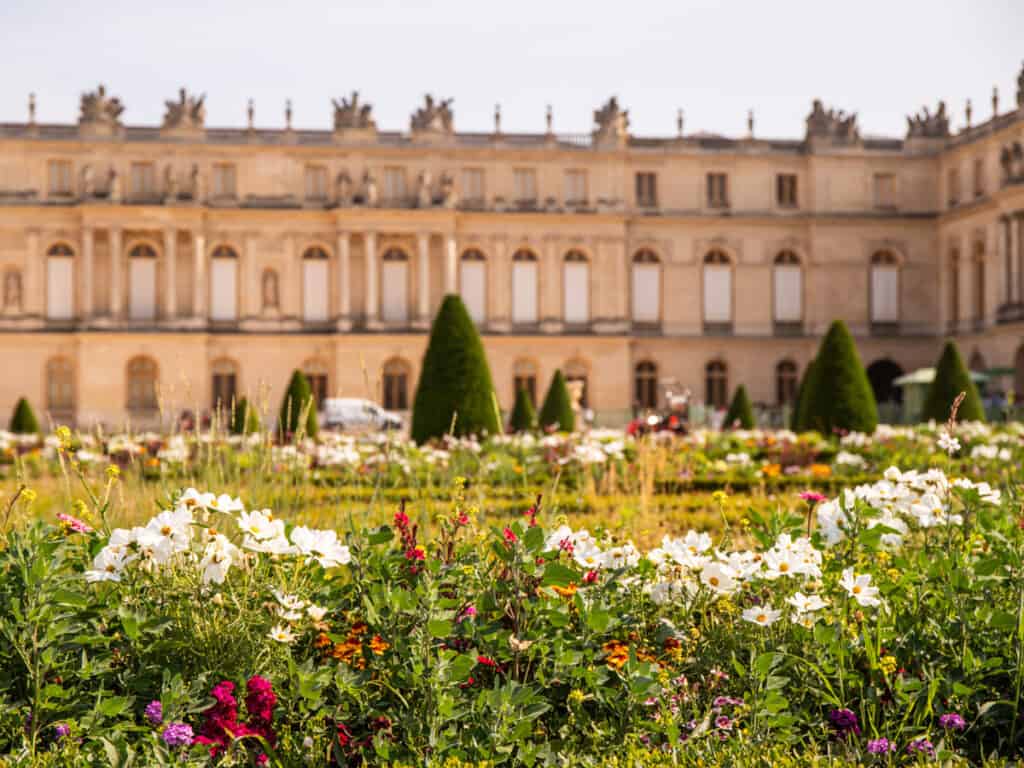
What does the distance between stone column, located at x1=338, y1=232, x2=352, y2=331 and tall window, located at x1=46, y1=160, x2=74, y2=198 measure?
9132mm

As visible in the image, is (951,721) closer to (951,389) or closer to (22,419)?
(951,389)

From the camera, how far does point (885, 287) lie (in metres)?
40.5

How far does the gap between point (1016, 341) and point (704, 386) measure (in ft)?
33.8

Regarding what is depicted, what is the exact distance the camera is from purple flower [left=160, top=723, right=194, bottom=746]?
3434 mm

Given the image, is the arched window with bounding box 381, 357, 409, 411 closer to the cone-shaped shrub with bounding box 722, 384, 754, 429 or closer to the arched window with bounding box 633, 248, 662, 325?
the arched window with bounding box 633, 248, 662, 325

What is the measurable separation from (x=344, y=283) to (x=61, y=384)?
9.93 metres

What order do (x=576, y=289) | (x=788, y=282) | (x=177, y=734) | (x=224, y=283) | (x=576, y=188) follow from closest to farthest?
1. (x=177, y=734)
2. (x=224, y=283)
3. (x=576, y=188)
4. (x=576, y=289)
5. (x=788, y=282)

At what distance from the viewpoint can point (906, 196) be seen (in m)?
40.5

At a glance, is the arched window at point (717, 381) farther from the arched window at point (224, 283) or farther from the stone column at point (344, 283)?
the arched window at point (224, 283)

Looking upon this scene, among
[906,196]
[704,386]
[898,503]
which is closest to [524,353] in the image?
[704,386]

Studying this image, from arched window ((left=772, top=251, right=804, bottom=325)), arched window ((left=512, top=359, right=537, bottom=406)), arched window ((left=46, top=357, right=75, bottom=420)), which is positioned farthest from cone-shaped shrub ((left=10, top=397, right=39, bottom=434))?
arched window ((left=772, top=251, right=804, bottom=325))

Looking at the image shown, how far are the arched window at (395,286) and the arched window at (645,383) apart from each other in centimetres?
828

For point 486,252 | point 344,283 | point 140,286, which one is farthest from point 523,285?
point 140,286

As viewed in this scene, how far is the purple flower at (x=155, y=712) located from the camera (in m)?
3.53
